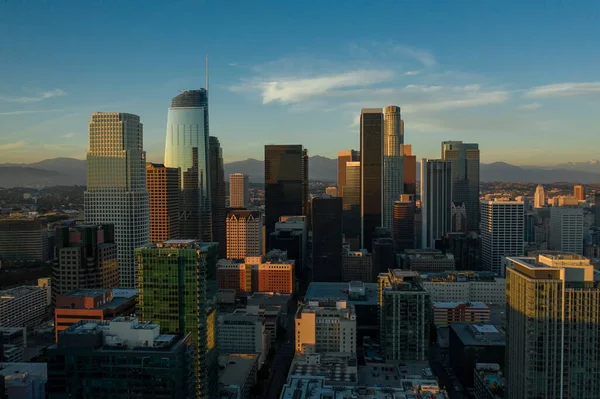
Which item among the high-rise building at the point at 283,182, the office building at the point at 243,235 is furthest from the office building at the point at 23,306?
the high-rise building at the point at 283,182

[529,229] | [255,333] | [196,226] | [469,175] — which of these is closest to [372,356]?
[255,333]

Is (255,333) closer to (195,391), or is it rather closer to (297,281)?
(195,391)

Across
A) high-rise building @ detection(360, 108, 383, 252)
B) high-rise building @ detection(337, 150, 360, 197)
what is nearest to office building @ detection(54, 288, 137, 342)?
high-rise building @ detection(360, 108, 383, 252)

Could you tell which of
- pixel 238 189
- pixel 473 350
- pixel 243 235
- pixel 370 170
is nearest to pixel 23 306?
pixel 473 350

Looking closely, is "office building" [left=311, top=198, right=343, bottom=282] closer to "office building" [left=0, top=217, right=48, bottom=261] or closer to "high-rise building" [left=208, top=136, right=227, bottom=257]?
"high-rise building" [left=208, top=136, right=227, bottom=257]

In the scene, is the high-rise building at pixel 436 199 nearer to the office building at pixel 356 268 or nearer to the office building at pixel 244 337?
the office building at pixel 356 268

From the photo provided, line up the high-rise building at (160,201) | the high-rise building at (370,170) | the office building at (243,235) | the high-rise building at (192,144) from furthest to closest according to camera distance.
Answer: the high-rise building at (370,170) < the high-rise building at (192,144) < the office building at (243,235) < the high-rise building at (160,201)
